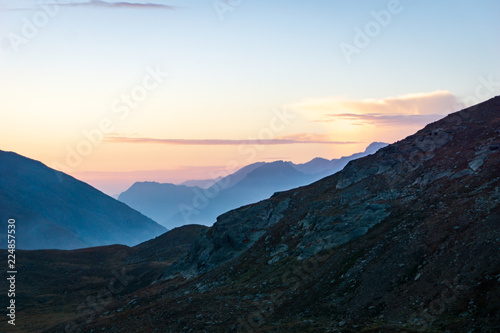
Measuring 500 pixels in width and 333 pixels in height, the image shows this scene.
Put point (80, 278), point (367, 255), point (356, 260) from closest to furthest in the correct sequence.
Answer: point (367, 255) → point (356, 260) → point (80, 278)

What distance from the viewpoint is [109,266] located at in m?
113

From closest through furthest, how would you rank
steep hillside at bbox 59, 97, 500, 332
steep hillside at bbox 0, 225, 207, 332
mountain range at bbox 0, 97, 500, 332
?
steep hillside at bbox 59, 97, 500, 332
mountain range at bbox 0, 97, 500, 332
steep hillside at bbox 0, 225, 207, 332

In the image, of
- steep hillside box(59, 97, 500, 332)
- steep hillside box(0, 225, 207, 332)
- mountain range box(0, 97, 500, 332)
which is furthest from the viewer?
steep hillside box(0, 225, 207, 332)

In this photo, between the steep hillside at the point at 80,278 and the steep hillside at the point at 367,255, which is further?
the steep hillside at the point at 80,278

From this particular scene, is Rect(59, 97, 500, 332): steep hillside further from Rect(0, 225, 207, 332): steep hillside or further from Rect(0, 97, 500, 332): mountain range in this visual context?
Rect(0, 225, 207, 332): steep hillside

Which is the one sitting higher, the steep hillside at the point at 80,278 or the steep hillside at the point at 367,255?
the steep hillside at the point at 80,278

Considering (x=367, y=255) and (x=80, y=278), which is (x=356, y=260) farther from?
(x=80, y=278)

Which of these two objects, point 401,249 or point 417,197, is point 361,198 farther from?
point 401,249

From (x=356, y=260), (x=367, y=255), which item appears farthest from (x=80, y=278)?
(x=367, y=255)

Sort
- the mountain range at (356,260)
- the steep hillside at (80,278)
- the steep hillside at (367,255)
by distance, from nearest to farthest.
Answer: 1. the steep hillside at (367,255)
2. the mountain range at (356,260)
3. the steep hillside at (80,278)

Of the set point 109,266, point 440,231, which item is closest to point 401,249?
point 440,231

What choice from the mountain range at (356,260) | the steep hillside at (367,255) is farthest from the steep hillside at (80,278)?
the steep hillside at (367,255)

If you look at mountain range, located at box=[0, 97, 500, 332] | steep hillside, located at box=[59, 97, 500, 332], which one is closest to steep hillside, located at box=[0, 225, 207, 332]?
mountain range, located at box=[0, 97, 500, 332]

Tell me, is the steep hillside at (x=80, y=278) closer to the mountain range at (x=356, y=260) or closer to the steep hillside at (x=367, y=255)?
the mountain range at (x=356, y=260)
